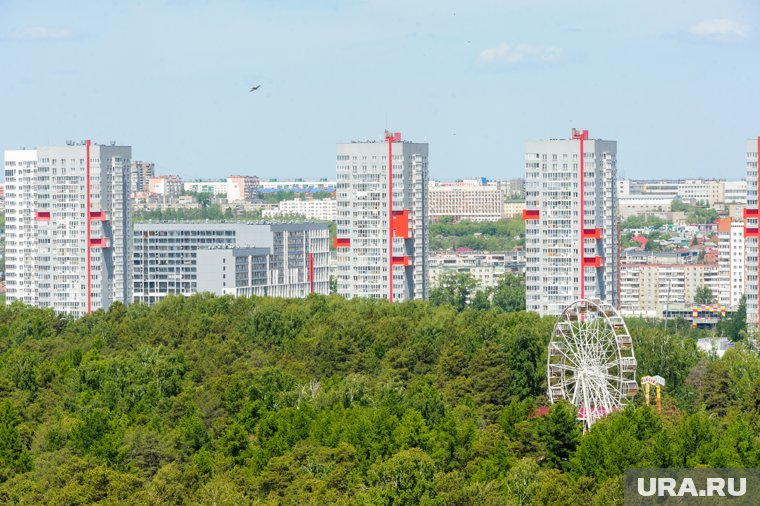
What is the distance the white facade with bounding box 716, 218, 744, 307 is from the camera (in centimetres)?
13412

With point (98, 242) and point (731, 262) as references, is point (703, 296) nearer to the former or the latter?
point (731, 262)

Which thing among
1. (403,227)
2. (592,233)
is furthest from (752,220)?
(403,227)

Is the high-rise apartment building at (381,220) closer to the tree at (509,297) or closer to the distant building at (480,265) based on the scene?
the tree at (509,297)

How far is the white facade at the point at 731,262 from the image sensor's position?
5281 inches

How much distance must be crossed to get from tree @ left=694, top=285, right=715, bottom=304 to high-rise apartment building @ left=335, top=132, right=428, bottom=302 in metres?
42.3

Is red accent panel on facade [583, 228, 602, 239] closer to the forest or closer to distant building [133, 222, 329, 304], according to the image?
the forest

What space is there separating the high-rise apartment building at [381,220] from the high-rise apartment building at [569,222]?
673 centimetres

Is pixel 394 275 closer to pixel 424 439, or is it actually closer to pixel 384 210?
pixel 384 210

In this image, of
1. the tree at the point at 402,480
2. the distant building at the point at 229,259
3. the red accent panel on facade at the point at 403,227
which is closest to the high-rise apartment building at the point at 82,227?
the distant building at the point at 229,259

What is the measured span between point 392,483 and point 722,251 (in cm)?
9294

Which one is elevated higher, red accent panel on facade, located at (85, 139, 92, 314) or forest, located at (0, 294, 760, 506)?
red accent panel on facade, located at (85, 139, 92, 314)

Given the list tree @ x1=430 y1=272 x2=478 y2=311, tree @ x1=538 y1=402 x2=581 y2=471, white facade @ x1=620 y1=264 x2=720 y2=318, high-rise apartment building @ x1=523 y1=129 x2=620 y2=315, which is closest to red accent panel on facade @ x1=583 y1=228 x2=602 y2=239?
high-rise apartment building @ x1=523 y1=129 x2=620 y2=315

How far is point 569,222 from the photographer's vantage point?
330 feet

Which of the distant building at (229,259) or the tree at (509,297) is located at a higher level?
the distant building at (229,259)
